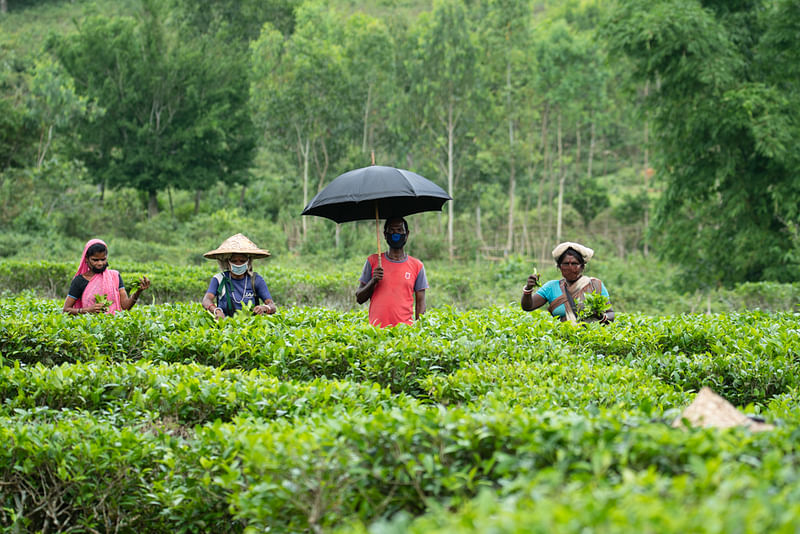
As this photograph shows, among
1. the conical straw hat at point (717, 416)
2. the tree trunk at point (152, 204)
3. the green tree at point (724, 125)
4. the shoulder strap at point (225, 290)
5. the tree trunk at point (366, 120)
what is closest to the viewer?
the conical straw hat at point (717, 416)

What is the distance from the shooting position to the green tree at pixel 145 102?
96.4 ft

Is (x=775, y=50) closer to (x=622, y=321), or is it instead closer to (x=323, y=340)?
(x=622, y=321)

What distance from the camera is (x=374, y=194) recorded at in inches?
225

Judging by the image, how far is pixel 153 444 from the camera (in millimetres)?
3520

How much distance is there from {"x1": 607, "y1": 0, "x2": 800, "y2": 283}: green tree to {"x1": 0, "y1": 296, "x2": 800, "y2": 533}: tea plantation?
9.67 m

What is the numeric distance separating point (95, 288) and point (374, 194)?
9.48ft

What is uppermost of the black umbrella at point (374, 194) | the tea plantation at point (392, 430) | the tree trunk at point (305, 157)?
the tree trunk at point (305, 157)

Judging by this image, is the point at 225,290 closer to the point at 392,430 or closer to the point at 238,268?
the point at 238,268

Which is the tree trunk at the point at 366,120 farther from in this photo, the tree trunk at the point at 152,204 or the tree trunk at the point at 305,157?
the tree trunk at the point at 152,204

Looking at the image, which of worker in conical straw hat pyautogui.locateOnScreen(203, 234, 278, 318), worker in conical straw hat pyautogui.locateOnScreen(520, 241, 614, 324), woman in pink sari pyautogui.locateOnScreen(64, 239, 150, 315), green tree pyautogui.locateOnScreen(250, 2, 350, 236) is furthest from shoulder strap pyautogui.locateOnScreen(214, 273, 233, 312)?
green tree pyautogui.locateOnScreen(250, 2, 350, 236)

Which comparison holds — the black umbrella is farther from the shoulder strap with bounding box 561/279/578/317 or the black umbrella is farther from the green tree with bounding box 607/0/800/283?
the green tree with bounding box 607/0/800/283

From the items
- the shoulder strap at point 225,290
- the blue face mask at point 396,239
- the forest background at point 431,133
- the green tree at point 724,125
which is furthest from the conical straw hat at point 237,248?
the green tree at point 724,125

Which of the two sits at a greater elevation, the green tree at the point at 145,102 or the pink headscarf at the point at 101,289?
the green tree at the point at 145,102

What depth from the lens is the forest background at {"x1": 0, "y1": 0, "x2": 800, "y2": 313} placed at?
1540 centimetres
